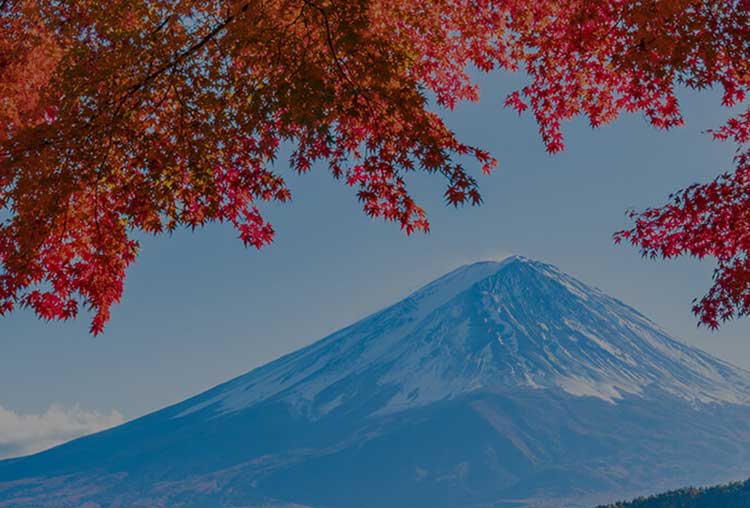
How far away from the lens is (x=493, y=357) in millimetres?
167000

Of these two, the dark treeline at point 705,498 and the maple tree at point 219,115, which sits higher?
the maple tree at point 219,115

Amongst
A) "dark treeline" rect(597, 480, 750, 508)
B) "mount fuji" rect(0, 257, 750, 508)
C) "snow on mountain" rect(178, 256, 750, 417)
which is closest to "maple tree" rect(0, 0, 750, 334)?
"dark treeline" rect(597, 480, 750, 508)

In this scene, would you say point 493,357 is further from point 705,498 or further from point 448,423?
point 705,498

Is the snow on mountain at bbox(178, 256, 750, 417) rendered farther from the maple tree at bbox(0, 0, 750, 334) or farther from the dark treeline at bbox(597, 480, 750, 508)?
the maple tree at bbox(0, 0, 750, 334)

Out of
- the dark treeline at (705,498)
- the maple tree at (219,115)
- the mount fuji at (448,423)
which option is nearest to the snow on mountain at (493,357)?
the mount fuji at (448,423)

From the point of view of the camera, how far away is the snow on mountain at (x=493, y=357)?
160625 mm

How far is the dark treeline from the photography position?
16.5 m

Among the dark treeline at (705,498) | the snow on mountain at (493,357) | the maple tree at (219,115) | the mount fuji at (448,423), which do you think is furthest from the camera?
the snow on mountain at (493,357)

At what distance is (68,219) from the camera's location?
679 cm

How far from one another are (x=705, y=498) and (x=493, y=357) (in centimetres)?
15156

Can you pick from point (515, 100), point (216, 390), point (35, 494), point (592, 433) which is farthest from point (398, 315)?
point (515, 100)

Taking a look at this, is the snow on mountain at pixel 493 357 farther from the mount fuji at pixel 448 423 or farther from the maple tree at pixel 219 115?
the maple tree at pixel 219 115

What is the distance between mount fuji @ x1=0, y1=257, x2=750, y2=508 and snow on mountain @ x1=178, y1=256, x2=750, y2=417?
41cm

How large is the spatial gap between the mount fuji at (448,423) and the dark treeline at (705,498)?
116 metres
